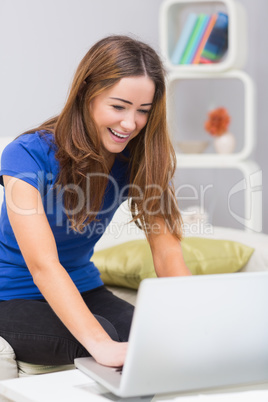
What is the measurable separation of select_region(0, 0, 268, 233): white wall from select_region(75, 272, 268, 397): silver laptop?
2.21 meters

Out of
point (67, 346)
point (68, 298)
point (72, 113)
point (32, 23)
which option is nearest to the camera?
point (68, 298)

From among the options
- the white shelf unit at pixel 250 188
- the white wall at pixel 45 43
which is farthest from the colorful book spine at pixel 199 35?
the white shelf unit at pixel 250 188

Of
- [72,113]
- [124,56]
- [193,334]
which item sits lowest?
[193,334]

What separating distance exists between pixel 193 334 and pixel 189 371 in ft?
0.22

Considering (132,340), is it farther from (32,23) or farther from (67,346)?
(32,23)

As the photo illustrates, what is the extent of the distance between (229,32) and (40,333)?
6.73 ft

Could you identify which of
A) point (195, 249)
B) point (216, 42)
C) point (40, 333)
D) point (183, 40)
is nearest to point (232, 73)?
point (216, 42)

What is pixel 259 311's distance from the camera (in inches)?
38.8

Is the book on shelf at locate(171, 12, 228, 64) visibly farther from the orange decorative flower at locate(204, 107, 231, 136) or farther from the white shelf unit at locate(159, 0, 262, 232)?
the orange decorative flower at locate(204, 107, 231, 136)

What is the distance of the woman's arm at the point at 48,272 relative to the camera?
1.16 metres

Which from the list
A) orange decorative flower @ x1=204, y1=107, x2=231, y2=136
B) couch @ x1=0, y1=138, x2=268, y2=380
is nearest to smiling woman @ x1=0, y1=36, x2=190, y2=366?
couch @ x1=0, y1=138, x2=268, y2=380

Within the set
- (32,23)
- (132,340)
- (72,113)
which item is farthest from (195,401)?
(32,23)

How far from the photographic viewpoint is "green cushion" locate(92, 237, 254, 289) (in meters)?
2.07

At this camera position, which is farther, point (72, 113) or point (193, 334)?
point (72, 113)
